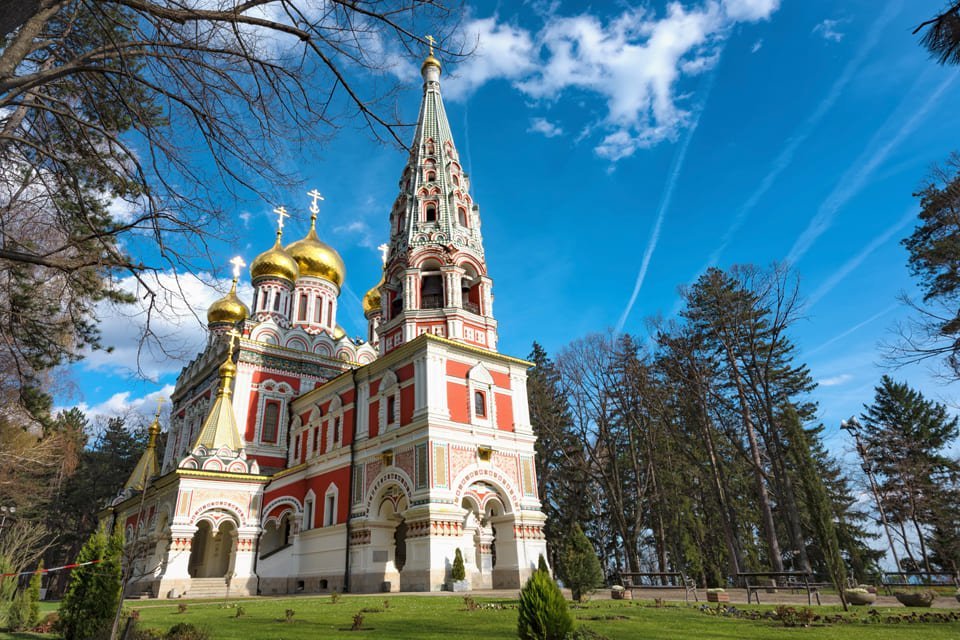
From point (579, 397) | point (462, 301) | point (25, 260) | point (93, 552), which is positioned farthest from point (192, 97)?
point (579, 397)

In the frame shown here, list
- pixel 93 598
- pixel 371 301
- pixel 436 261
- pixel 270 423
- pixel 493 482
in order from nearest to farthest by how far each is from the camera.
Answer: pixel 93 598 < pixel 493 482 < pixel 436 261 < pixel 270 423 < pixel 371 301

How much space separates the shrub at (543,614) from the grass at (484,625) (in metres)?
1.70

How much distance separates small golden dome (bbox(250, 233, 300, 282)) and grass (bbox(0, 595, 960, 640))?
67.8 feet

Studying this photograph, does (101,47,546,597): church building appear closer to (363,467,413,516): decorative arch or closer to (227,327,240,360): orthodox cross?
(363,467,413,516): decorative arch

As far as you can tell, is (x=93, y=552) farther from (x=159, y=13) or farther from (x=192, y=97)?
(x=159, y=13)

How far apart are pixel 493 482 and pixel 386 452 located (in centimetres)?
359

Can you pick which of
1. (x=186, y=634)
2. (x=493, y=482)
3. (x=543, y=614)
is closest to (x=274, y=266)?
(x=493, y=482)

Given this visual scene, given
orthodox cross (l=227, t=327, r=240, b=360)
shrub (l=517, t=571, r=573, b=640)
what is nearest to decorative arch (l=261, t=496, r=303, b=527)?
orthodox cross (l=227, t=327, r=240, b=360)

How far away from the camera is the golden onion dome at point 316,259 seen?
3067cm

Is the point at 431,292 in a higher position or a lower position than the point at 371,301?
lower

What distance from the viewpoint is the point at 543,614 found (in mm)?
5449

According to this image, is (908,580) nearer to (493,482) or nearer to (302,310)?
(493,482)

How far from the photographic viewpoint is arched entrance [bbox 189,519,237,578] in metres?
22.6

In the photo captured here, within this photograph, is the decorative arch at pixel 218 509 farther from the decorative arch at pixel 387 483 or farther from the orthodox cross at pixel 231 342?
the orthodox cross at pixel 231 342
